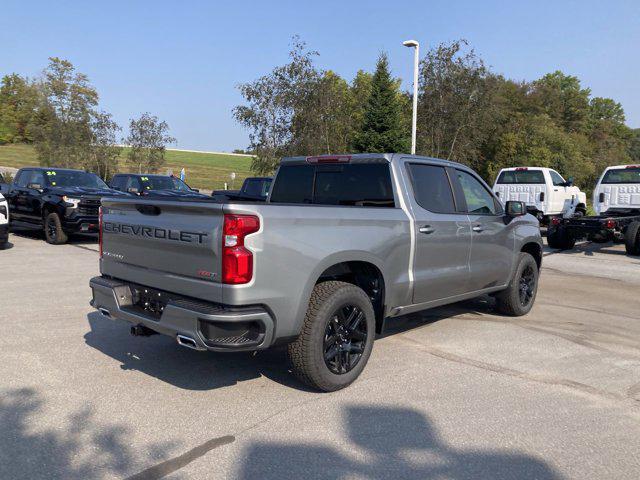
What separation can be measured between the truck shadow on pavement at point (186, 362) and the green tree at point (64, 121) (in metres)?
30.3

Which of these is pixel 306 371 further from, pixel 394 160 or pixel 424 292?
pixel 394 160

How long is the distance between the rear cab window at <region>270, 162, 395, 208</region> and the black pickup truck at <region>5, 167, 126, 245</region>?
7.75 meters

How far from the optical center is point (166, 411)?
12.7 ft

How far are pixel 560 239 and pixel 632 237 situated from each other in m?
1.66

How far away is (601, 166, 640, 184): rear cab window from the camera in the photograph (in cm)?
1455

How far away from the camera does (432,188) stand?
5453mm

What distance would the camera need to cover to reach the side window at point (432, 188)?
5.22 metres

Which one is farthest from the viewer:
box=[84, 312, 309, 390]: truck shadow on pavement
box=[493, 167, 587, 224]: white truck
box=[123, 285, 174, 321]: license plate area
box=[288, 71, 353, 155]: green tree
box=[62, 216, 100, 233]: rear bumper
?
box=[288, 71, 353, 155]: green tree

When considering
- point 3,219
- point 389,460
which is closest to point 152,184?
point 3,219

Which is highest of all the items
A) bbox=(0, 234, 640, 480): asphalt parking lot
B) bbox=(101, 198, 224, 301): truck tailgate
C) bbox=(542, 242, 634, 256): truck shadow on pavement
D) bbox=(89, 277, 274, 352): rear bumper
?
bbox=(101, 198, 224, 301): truck tailgate

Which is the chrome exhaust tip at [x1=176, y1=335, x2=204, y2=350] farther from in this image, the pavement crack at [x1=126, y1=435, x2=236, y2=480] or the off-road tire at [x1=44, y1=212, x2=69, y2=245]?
the off-road tire at [x1=44, y1=212, x2=69, y2=245]

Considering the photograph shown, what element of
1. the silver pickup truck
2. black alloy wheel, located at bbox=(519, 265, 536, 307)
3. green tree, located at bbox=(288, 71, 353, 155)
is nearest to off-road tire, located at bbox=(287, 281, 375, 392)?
the silver pickup truck

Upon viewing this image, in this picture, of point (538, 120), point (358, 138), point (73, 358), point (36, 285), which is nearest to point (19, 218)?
point (36, 285)

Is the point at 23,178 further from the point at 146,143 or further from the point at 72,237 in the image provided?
the point at 146,143
